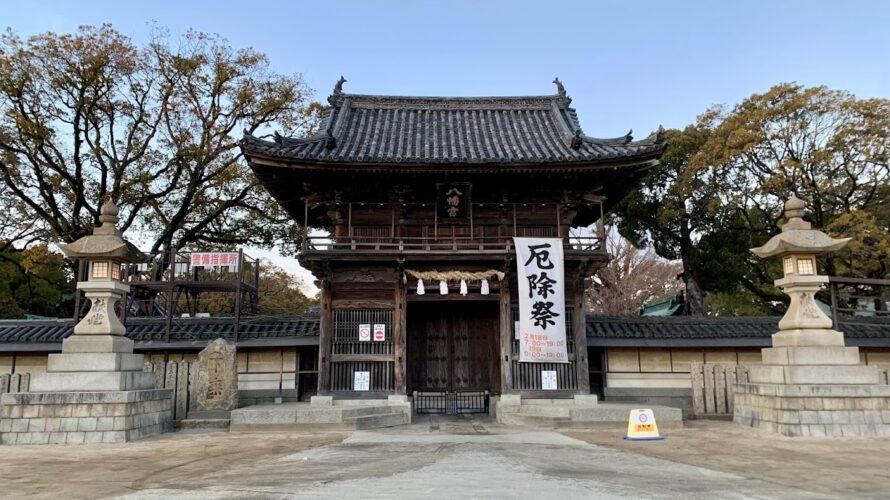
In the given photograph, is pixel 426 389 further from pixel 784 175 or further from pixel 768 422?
pixel 784 175

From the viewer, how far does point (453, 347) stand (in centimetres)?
1745

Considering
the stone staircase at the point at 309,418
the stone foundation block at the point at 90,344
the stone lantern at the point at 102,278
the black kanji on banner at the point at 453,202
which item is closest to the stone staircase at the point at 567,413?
the stone staircase at the point at 309,418

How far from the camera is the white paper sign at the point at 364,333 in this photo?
15.7 meters

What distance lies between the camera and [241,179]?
25812mm

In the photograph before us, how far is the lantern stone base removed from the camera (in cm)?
1142

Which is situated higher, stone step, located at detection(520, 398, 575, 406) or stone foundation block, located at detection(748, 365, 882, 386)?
stone foundation block, located at detection(748, 365, 882, 386)

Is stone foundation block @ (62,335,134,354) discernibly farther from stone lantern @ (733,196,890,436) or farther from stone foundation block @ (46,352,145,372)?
stone lantern @ (733,196,890,436)

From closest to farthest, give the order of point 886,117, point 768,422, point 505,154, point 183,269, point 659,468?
point 659,468, point 768,422, point 505,154, point 183,269, point 886,117

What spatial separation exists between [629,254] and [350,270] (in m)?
25.8

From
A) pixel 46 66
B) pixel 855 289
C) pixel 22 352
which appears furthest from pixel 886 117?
pixel 46 66

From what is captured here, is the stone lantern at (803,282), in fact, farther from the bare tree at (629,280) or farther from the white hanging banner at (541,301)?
the bare tree at (629,280)

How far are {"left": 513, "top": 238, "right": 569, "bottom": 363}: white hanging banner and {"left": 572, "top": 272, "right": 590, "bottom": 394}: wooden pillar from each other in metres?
0.61

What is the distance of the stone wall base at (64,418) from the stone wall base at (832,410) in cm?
1338

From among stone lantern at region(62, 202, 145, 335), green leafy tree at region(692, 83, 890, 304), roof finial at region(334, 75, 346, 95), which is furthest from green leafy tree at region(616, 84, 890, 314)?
stone lantern at region(62, 202, 145, 335)
